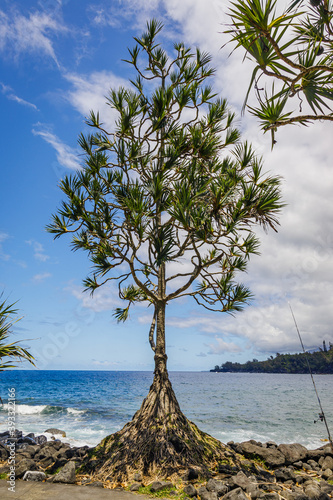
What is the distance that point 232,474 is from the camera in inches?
214

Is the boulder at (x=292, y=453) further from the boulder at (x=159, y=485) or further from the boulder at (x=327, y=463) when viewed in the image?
the boulder at (x=159, y=485)

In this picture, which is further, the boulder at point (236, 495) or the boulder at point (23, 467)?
the boulder at point (23, 467)

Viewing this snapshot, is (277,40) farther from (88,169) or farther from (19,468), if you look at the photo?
(19,468)

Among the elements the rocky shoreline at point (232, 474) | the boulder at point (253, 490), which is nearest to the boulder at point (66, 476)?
the rocky shoreline at point (232, 474)

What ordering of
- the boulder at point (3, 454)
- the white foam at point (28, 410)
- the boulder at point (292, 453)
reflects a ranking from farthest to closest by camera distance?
the white foam at point (28, 410)
the boulder at point (292, 453)
the boulder at point (3, 454)

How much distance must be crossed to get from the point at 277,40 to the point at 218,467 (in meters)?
6.05

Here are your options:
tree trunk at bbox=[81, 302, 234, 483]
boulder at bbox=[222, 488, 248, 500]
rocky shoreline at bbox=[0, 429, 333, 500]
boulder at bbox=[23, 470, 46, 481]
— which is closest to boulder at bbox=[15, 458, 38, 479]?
rocky shoreline at bbox=[0, 429, 333, 500]

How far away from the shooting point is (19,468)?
5477 millimetres

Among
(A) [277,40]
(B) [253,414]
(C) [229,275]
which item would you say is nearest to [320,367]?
(B) [253,414]

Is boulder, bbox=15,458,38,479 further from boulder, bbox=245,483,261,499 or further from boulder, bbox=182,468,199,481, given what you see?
boulder, bbox=245,483,261,499

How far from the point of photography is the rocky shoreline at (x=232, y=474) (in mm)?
4613

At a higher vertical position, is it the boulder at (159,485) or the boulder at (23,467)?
the boulder at (23,467)

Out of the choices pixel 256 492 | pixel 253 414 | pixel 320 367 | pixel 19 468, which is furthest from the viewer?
pixel 320 367

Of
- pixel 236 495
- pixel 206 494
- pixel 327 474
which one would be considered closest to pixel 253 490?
pixel 236 495
